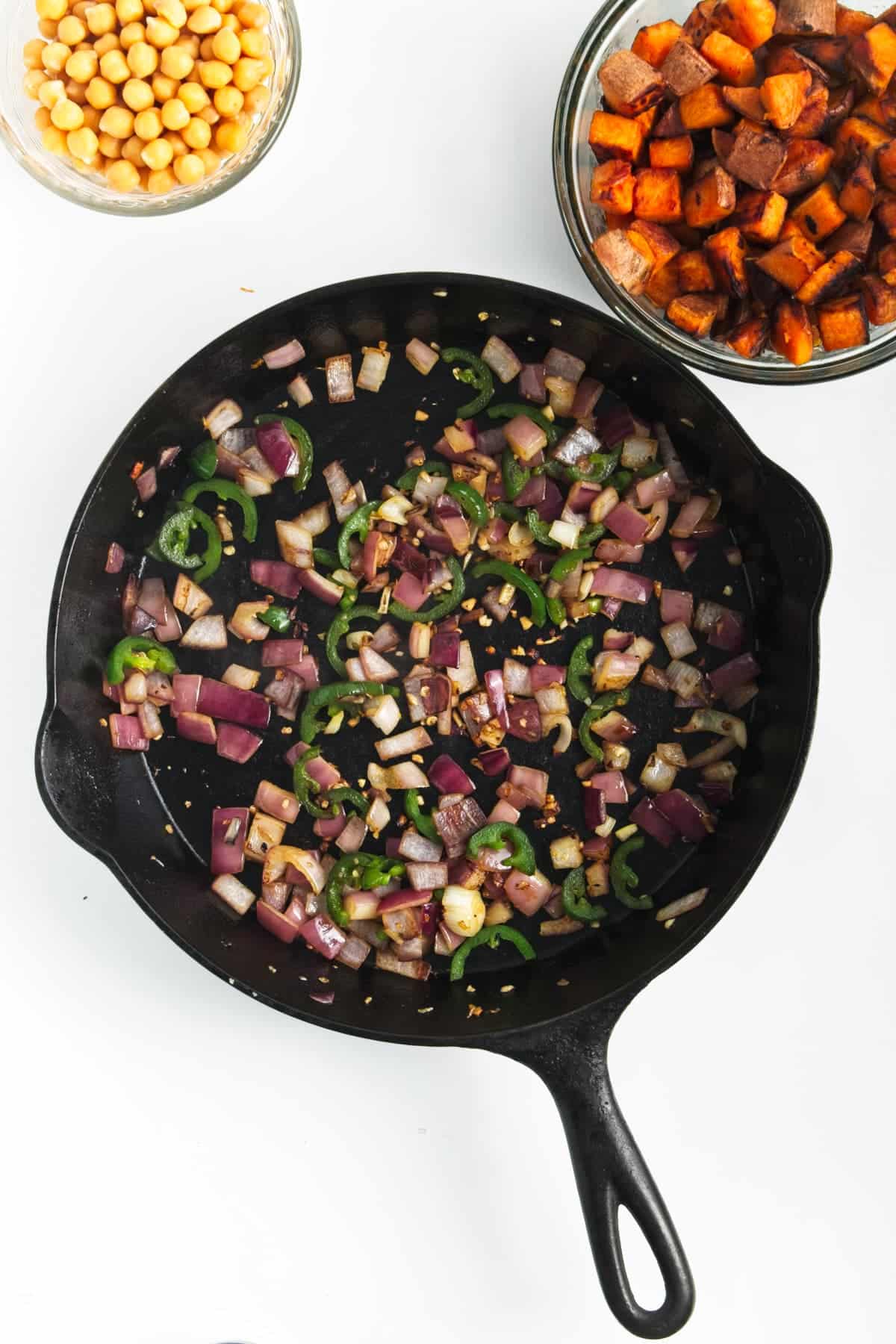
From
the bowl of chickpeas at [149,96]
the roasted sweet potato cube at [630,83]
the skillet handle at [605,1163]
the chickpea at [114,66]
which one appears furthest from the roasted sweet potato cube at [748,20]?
the skillet handle at [605,1163]

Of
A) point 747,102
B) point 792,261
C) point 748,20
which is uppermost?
point 748,20

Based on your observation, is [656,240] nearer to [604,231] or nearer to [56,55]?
[604,231]

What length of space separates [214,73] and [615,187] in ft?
2.16

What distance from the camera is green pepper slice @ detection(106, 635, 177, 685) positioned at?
1800 millimetres

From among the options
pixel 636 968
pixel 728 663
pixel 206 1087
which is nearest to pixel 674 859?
pixel 636 968

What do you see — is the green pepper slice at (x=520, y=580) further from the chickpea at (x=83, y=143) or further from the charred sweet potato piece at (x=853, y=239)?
the chickpea at (x=83, y=143)

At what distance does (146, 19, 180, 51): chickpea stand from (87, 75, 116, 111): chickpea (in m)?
0.08

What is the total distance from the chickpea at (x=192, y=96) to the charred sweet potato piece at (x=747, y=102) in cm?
79

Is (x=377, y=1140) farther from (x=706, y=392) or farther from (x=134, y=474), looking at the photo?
(x=706, y=392)

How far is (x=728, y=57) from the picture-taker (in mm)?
1473

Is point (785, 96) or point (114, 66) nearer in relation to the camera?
point (785, 96)

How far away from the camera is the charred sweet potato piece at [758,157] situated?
1442 mm

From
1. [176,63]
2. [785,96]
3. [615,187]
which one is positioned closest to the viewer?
[785,96]

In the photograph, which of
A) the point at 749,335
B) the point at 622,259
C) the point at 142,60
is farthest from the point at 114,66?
the point at 749,335
